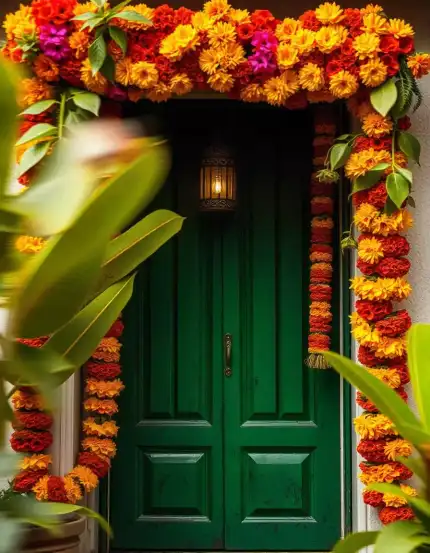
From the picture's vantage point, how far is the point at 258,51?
380cm

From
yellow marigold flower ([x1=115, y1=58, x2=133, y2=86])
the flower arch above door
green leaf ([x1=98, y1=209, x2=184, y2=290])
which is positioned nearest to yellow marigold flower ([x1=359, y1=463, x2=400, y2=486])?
the flower arch above door

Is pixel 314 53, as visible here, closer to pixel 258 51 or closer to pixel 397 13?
pixel 258 51

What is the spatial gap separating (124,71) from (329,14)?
980mm

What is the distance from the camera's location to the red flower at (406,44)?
3830 mm

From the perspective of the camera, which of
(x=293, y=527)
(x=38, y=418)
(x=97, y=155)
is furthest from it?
(x=293, y=527)

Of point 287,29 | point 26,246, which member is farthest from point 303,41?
point 26,246

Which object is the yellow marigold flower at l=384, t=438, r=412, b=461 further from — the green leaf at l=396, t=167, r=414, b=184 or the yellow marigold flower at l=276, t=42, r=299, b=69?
the yellow marigold flower at l=276, t=42, r=299, b=69

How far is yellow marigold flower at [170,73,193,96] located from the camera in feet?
12.5

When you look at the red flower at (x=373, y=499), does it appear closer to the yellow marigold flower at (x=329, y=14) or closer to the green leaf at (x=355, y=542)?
the yellow marigold flower at (x=329, y=14)

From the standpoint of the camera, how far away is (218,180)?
438 centimetres

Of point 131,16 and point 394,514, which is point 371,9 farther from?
point 394,514

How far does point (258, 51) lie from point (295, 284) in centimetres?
130

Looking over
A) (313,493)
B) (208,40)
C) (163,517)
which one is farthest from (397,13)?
(163,517)

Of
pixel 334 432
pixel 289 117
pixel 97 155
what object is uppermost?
pixel 289 117
